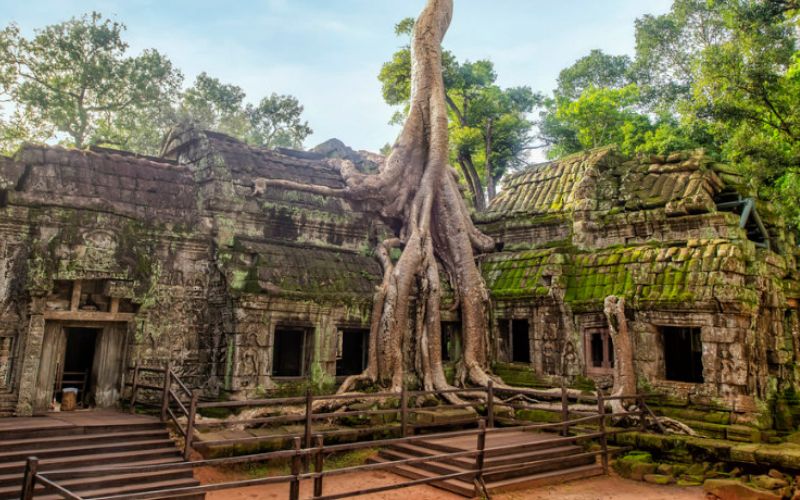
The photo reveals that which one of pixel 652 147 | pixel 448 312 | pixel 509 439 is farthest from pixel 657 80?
pixel 509 439

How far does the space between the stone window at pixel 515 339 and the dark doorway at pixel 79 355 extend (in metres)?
8.04

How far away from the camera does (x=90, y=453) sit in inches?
277

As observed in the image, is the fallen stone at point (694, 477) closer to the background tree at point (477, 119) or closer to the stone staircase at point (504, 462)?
the stone staircase at point (504, 462)

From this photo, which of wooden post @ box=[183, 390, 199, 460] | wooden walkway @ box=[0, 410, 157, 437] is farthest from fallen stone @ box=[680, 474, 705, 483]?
wooden walkway @ box=[0, 410, 157, 437]

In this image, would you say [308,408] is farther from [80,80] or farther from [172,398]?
[80,80]

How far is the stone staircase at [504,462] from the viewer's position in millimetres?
7602

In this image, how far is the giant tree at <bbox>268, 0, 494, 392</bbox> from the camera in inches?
428

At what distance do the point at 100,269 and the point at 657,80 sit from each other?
2560 centimetres

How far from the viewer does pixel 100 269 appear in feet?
29.5

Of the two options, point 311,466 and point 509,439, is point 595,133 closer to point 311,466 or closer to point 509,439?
point 509,439

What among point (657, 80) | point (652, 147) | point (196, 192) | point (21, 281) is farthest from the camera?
point (657, 80)

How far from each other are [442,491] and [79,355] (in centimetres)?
695

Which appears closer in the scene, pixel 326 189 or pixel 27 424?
pixel 27 424

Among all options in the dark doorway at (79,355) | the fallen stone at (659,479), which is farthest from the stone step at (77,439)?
the fallen stone at (659,479)
